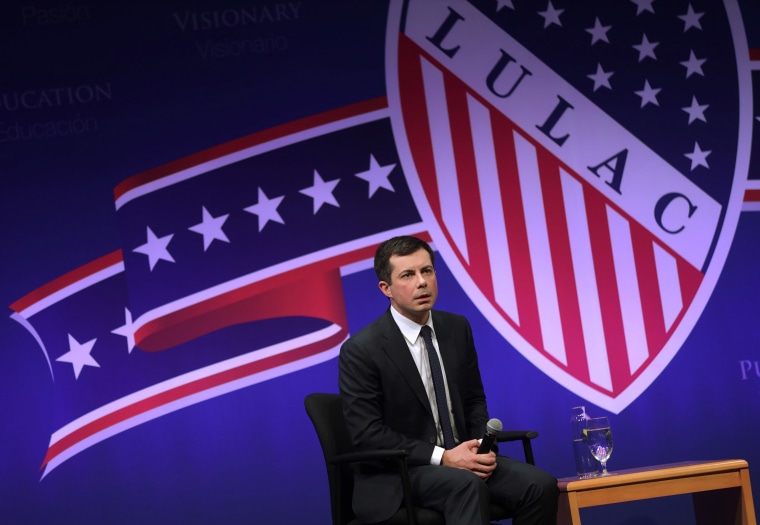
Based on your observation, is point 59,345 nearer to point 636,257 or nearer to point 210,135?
point 210,135

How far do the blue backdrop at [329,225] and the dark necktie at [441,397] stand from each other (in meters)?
1.22

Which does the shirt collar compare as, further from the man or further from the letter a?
the letter a

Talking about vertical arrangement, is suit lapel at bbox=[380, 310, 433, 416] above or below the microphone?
above

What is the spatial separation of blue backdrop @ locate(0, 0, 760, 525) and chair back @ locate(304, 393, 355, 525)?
1.07 meters

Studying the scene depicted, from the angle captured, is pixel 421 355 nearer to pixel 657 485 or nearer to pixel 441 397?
pixel 441 397

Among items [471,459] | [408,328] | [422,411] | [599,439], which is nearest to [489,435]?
[471,459]

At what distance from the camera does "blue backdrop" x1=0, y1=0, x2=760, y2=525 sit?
4594 millimetres

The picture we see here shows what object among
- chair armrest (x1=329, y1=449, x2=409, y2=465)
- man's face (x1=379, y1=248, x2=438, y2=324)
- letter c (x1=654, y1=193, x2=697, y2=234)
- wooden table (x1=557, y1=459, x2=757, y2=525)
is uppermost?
letter c (x1=654, y1=193, x2=697, y2=234)

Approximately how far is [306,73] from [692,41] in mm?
2048

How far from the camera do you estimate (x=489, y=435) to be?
3195 mm

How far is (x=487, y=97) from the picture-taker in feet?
16.4

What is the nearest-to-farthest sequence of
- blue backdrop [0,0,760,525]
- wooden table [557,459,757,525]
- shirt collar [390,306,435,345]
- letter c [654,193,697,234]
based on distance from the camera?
wooden table [557,459,757,525] → shirt collar [390,306,435,345] → blue backdrop [0,0,760,525] → letter c [654,193,697,234]

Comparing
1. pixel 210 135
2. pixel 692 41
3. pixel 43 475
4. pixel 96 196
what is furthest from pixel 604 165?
pixel 43 475

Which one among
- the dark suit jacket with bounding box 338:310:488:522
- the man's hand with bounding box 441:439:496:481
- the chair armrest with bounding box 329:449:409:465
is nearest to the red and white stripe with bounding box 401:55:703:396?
the dark suit jacket with bounding box 338:310:488:522
